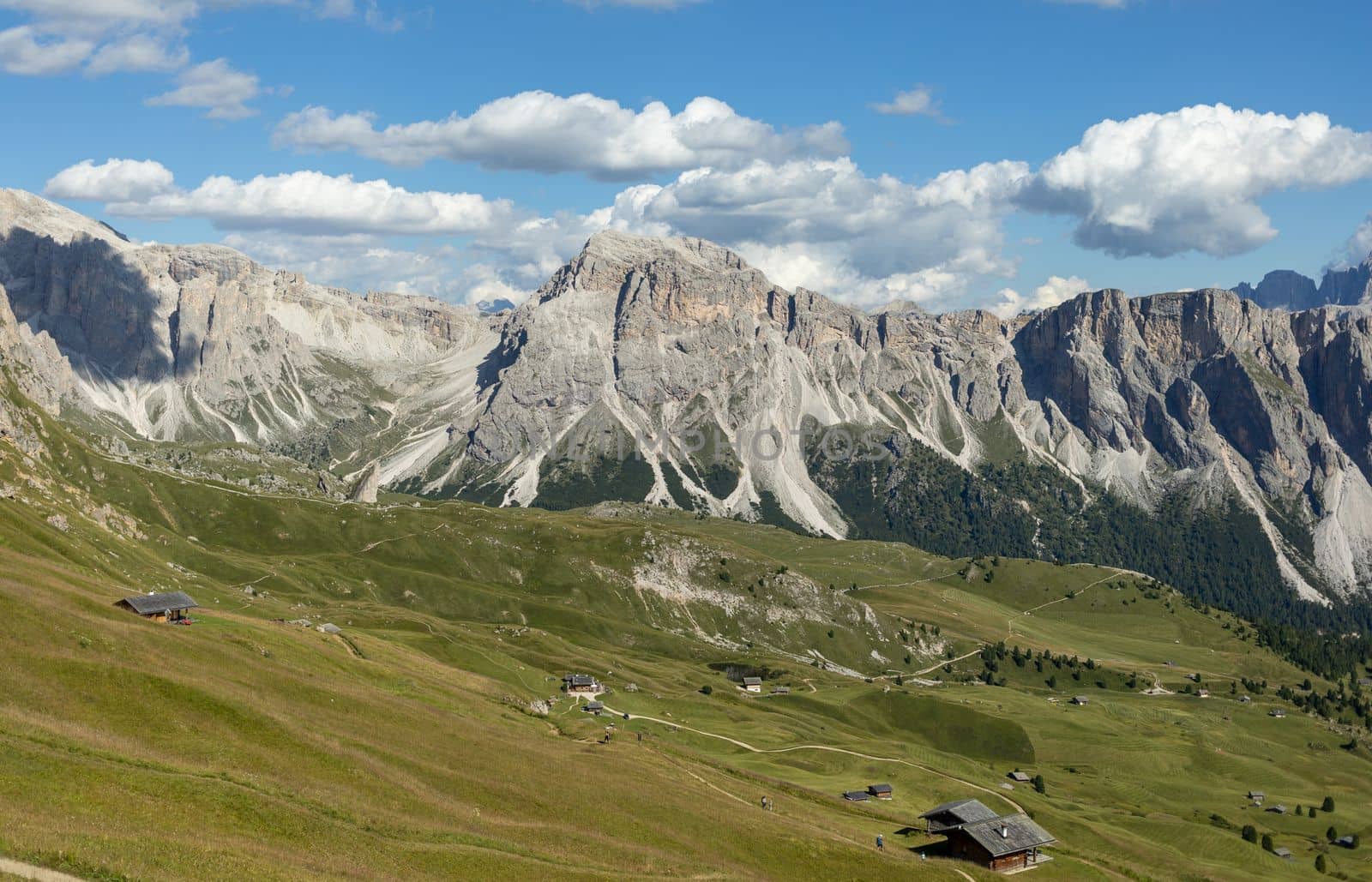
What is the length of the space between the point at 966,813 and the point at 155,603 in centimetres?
A: 8480

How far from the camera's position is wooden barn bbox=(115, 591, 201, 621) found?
109 metres

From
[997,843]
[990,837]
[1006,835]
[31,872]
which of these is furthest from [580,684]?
[31,872]

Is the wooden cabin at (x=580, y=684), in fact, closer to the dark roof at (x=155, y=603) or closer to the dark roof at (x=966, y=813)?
the dark roof at (x=155, y=603)

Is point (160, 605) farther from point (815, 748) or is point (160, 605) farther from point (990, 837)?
point (815, 748)

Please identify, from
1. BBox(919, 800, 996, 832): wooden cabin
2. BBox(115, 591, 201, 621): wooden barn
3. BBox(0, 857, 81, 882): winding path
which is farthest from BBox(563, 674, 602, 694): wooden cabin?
BBox(0, 857, 81, 882): winding path

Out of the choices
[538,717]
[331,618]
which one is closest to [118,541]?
[331,618]

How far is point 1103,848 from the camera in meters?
140

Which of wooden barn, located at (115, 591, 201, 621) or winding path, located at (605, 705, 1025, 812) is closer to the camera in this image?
wooden barn, located at (115, 591, 201, 621)

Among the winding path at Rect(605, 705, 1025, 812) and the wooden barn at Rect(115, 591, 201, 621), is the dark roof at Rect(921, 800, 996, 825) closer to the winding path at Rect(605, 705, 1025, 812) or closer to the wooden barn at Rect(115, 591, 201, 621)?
the winding path at Rect(605, 705, 1025, 812)

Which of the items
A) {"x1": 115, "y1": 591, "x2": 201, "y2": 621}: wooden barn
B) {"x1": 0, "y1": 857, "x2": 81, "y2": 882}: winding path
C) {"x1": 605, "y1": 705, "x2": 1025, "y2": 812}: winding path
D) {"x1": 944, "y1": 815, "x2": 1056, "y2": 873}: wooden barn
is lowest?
{"x1": 605, "y1": 705, "x2": 1025, "y2": 812}: winding path

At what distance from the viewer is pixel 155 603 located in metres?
113

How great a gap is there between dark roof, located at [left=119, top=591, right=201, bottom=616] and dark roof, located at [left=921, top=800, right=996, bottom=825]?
7983 cm

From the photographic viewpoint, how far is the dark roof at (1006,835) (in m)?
101

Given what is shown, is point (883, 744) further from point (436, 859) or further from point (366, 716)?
point (436, 859)
